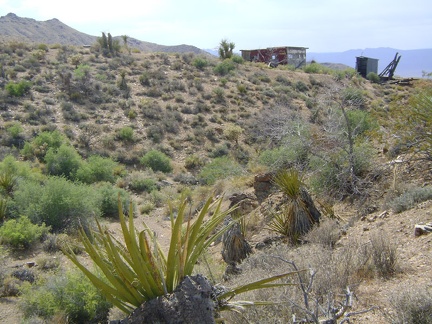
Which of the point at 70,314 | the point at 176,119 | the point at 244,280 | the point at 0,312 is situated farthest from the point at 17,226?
the point at 176,119

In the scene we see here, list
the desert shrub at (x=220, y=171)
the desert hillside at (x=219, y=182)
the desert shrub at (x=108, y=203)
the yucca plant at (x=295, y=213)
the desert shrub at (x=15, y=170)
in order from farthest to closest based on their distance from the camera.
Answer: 1. the desert shrub at (x=220, y=171)
2. the desert shrub at (x=15, y=170)
3. the desert shrub at (x=108, y=203)
4. the yucca plant at (x=295, y=213)
5. the desert hillside at (x=219, y=182)

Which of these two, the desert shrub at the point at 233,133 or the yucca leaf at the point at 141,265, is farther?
the desert shrub at the point at 233,133

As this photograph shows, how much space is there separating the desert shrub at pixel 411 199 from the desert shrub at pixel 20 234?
319 inches

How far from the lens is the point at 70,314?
23.6 feet

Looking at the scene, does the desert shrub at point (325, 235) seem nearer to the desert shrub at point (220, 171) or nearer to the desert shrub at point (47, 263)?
the desert shrub at point (47, 263)

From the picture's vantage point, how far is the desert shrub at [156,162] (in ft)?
77.6

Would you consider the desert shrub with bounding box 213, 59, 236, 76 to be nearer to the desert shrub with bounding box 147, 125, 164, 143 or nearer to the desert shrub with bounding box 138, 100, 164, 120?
the desert shrub with bounding box 138, 100, 164, 120

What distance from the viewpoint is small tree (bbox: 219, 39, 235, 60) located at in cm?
4634

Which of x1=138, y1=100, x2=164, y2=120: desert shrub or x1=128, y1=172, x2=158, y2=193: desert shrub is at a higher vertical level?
x1=138, y1=100, x2=164, y2=120: desert shrub

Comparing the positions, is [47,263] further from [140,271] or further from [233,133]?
[233,133]

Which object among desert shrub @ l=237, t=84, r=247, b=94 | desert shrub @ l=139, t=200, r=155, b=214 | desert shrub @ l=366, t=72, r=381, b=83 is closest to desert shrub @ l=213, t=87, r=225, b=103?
desert shrub @ l=237, t=84, r=247, b=94

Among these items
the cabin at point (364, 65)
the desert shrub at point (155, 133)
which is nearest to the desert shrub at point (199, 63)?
the desert shrub at point (155, 133)

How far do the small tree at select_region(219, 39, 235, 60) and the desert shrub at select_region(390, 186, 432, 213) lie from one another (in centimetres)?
3896

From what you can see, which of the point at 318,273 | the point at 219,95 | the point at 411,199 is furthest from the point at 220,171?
the point at 219,95
